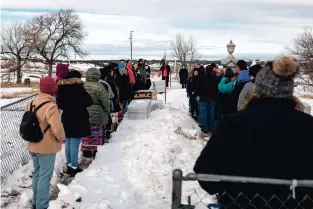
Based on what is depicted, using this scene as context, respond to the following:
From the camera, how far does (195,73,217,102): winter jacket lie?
10.5 meters

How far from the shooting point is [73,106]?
660cm

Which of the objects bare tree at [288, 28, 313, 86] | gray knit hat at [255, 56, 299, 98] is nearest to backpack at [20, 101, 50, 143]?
gray knit hat at [255, 56, 299, 98]

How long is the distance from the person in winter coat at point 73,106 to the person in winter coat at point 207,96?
4.57 m

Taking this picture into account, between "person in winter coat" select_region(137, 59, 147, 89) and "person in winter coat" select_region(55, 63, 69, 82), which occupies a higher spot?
"person in winter coat" select_region(55, 63, 69, 82)

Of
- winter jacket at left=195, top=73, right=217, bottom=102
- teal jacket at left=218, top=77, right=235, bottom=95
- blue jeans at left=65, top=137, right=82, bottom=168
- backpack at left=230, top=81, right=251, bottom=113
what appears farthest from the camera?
winter jacket at left=195, top=73, right=217, bottom=102

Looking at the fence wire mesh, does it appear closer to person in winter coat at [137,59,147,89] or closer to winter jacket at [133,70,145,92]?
winter jacket at [133,70,145,92]

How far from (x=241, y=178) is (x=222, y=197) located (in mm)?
338

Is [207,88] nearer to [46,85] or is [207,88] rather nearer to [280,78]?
[46,85]

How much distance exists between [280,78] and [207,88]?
8.11m

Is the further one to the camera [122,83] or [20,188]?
[122,83]

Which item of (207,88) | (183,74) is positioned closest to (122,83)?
(207,88)

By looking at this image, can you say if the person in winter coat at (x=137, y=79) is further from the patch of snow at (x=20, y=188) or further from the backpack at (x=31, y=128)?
the backpack at (x=31, y=128)

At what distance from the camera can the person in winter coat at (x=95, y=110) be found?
7535 millimetres

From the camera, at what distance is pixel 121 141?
8.69 meters
